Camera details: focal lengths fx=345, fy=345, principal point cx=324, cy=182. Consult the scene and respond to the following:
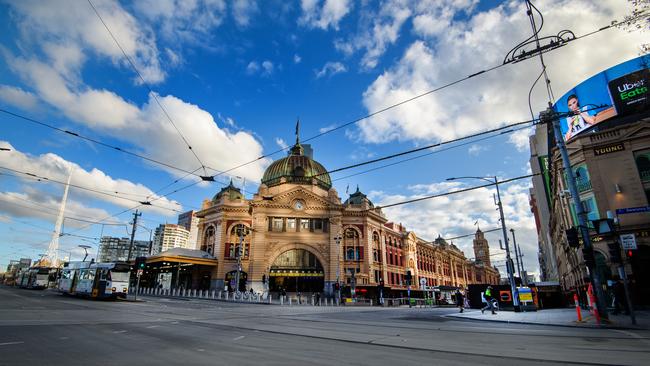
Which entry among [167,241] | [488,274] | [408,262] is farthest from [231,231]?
[167,241]

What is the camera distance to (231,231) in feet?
185

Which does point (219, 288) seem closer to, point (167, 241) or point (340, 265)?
point (340, 265)

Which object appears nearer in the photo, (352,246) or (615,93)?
(615,93)

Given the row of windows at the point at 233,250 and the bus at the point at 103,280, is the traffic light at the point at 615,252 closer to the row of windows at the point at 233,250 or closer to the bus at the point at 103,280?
the bus at the point at 103,280

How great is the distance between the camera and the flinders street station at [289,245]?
52938 millimetres

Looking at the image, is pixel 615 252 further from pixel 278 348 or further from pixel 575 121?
pixel 575 121

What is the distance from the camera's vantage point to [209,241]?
58.3m

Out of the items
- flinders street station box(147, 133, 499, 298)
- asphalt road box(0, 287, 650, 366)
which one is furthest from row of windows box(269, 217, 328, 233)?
asphalt road box(0, 287, 650, 366)

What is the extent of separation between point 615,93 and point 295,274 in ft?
143

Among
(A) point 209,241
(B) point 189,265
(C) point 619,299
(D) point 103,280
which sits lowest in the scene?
(C) point 619,299

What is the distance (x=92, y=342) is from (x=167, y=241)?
201m

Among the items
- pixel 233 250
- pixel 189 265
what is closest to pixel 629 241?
pixel 233 250

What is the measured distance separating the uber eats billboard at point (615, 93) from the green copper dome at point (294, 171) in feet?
128

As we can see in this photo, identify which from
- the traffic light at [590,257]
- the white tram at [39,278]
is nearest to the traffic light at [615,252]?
the traffic light at [590,257]
